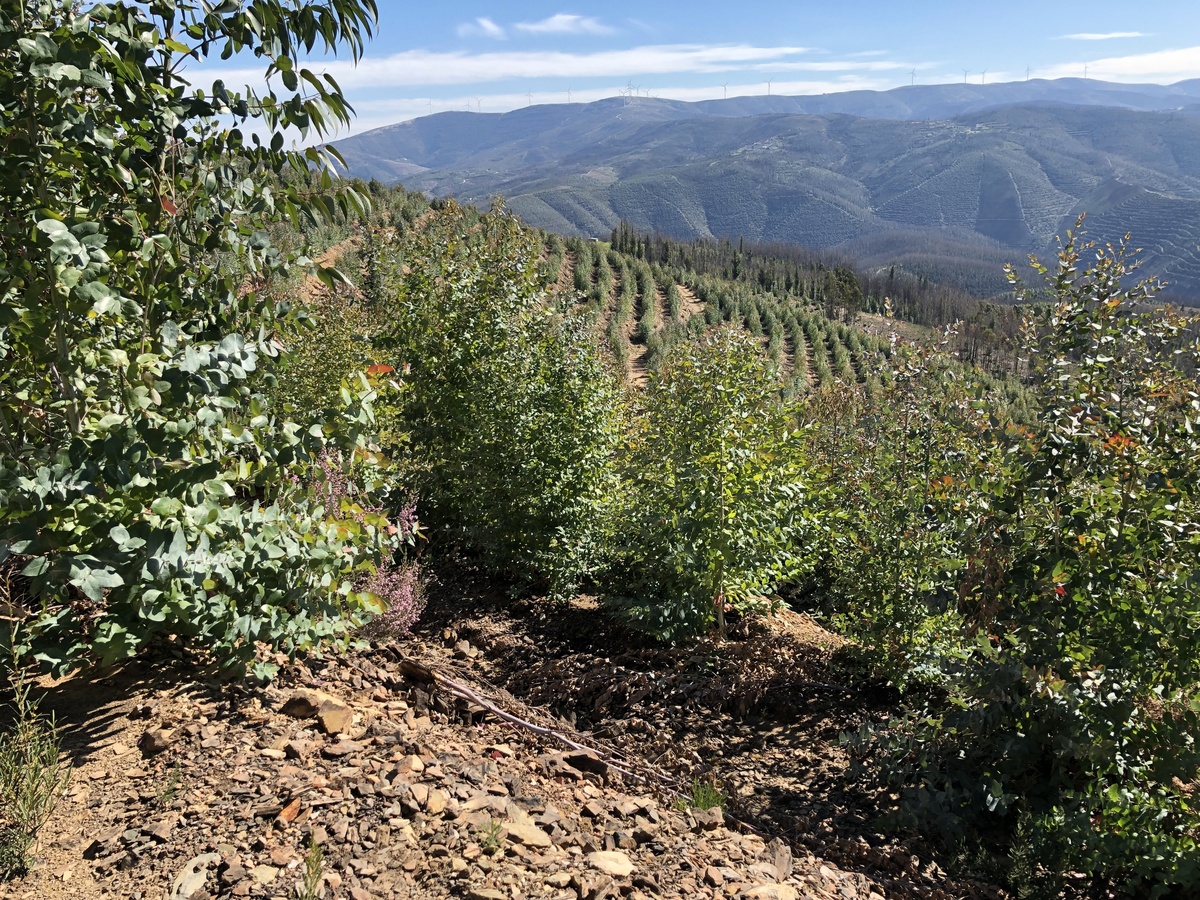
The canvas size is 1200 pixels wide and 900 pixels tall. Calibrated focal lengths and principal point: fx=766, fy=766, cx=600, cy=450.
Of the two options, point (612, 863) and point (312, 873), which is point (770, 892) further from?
point (312, 873)

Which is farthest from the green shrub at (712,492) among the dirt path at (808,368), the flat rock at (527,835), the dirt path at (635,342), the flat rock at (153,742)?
the dirt path at (808,368)

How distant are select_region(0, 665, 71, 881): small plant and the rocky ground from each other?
0.06 metres

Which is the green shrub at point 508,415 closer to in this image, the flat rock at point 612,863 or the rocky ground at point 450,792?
the rocky ground at point 450,792

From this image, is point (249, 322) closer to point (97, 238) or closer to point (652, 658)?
point (97, 238)

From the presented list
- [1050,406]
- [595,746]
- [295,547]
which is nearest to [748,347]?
[1050,406]

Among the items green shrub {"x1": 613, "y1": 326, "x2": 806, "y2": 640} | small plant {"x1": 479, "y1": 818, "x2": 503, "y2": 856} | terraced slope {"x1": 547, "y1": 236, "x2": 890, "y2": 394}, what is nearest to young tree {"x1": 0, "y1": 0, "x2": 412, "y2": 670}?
small plant {"x1": 479, "y1": 818, "x2": 503, "y2": 856}

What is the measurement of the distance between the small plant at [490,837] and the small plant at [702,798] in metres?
0.99

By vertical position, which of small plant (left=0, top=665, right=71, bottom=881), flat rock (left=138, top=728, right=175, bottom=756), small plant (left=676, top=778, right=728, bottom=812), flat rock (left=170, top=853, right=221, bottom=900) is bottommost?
small plant (left=676, top=778, right=728, bottom=812)

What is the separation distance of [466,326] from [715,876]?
4995 mm

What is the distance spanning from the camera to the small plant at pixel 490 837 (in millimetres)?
2367

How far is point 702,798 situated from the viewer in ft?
10.8

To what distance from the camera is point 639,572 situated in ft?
19.1

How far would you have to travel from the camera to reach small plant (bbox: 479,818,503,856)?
2.37 m

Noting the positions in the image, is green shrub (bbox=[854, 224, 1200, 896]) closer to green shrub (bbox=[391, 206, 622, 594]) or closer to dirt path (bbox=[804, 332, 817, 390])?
green shrub (bbox=[391, 206, 622, 594])
